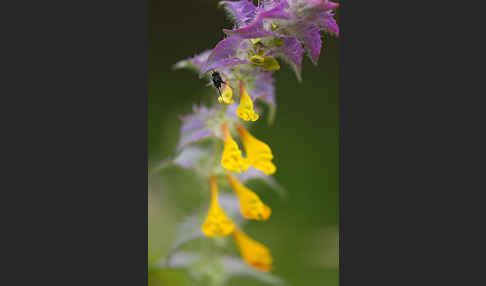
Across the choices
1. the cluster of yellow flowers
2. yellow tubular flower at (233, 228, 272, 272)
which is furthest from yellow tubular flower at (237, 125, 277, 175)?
yellow tubular flower at (233, 228, 272, 272)

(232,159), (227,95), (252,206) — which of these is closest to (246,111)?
(227,95)

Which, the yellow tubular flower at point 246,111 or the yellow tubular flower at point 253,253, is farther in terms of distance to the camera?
the yellow tubular flower at point 253,253

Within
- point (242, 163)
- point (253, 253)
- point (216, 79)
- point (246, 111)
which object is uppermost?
point (216, 79)

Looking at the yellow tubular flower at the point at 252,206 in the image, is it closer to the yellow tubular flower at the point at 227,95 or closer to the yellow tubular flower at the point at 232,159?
A: the yellow tubular flower at the point at 232,159

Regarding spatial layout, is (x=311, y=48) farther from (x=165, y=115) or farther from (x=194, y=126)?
(x=165, y=115)

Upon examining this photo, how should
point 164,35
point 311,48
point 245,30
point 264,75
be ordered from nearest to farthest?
point 245,30
point 311,48
point 264,75
point 164,35

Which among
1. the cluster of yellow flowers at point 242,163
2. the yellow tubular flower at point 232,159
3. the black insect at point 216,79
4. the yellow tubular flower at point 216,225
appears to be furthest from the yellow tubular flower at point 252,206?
the black insect at point 216,79

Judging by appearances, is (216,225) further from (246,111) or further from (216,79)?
(216,79)

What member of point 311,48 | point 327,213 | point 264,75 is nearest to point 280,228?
point 327,213

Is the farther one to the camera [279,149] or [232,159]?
[279,149]
